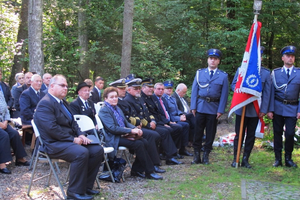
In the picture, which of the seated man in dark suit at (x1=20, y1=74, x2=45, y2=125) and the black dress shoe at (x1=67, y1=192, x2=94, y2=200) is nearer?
the black dress shoe at (x1=67, y1=192, x2=94, y2=200)

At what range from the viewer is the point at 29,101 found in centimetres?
635

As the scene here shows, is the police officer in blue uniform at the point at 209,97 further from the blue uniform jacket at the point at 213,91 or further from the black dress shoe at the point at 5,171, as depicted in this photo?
the black dress shoe at the point at 5,171

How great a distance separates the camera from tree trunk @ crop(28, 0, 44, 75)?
8617mm

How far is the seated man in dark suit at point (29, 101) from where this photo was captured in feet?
20.5

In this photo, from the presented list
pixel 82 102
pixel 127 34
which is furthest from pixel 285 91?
pixel 127 34

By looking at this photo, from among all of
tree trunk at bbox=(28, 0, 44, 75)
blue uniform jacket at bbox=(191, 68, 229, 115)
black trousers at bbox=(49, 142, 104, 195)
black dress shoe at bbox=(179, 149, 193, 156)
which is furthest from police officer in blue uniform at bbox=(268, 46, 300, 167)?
tree trunk at bbox=(28, 0, 44, 75)

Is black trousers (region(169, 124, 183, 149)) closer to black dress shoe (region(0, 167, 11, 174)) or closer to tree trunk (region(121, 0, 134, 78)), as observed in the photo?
black dress shoe (region(0, 167, 11, 174))

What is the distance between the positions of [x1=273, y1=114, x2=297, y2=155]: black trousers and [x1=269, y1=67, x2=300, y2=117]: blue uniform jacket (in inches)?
5.4

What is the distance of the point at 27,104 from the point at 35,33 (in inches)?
126

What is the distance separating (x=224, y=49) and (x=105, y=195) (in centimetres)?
957

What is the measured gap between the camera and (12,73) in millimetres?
13711

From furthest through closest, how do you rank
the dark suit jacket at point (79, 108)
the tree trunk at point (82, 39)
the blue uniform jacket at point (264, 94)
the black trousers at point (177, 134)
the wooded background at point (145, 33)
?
the tree trunk at point (82, 39), the wooded background at point (145, 33), the black trousers at point (177, 134), the blue uniform jacket at point (264, 94), the dark suit jacket at point (79, 108)

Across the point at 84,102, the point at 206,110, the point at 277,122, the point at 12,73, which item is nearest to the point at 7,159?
the point at 84,102

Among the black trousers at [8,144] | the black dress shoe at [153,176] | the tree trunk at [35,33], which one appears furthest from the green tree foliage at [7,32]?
the black dress shoe at [153,176]
